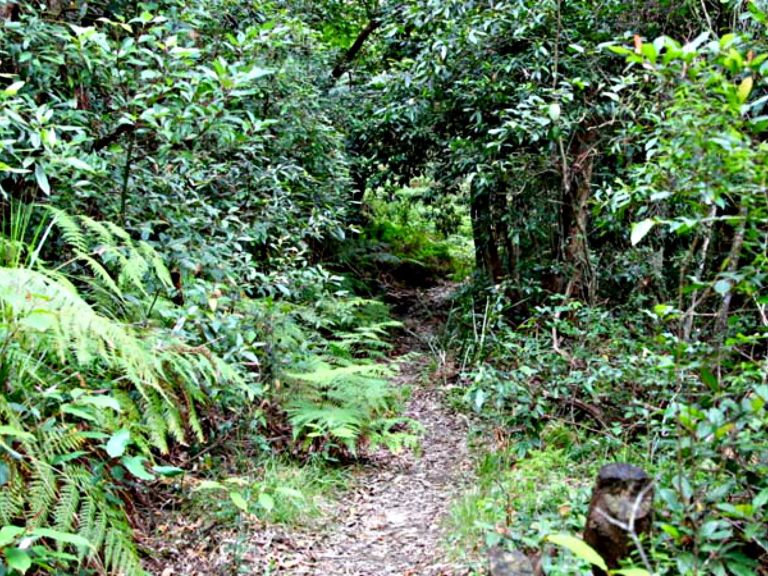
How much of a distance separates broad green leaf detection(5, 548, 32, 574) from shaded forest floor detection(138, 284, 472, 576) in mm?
877

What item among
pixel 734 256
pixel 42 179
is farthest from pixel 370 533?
pixel 42 179

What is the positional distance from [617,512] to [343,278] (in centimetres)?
306

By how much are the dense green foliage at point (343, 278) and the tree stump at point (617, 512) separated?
9 cm

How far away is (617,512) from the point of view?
2572 millimetres

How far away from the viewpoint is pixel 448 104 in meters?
6.65

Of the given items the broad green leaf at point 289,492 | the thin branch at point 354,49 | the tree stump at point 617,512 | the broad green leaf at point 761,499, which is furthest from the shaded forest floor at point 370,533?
the thin branch at point 354,49

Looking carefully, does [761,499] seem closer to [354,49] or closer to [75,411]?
[75,411]

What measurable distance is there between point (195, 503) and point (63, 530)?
3.40ft

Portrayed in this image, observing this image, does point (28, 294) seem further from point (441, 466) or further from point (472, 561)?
point (441, 466)

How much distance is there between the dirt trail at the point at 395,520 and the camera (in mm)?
3443

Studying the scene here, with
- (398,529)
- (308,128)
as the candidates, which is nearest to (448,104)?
(308,128)

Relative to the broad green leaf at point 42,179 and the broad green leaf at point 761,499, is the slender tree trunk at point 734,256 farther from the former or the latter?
the broad green leaf at point 42,179

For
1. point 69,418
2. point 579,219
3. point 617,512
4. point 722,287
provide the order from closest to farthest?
point 722,287
point 617,512
point 69,418
point 579,219

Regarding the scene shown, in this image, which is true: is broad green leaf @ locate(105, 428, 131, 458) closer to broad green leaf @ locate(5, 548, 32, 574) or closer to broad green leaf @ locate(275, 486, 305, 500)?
broad green leaf @ locate(5, 548, 32, 574)
